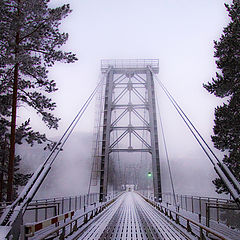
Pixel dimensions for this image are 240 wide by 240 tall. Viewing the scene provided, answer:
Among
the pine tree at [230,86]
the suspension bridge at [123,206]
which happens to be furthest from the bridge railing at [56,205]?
the pine tree at [230,86]

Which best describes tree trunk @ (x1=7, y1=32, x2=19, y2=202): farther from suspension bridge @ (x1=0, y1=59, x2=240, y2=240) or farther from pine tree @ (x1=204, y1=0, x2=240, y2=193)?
pine tree @ (x1=204, y1=0, x2=240, y2=193)

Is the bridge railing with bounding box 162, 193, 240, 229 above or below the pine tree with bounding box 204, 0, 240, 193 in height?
below

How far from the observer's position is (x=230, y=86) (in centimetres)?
1689

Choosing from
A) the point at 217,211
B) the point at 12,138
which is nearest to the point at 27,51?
the point at 12,138

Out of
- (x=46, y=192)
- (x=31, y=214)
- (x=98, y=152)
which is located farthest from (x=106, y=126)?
(x=46, y=192)

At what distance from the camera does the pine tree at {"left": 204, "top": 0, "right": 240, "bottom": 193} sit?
659 inches

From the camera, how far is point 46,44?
42.9 ft

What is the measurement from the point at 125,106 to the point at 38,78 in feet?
56.5

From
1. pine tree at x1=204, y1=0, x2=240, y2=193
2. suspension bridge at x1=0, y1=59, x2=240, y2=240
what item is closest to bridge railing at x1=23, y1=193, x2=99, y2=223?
suspension bridge at x1=0, y1=59, x2=240, y2=240

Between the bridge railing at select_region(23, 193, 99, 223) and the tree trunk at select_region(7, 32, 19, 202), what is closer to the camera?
the bridge railing at select_region(23, 193, 99, 223)

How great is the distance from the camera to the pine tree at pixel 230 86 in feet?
54.9

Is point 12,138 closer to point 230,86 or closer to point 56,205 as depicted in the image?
point 56,205

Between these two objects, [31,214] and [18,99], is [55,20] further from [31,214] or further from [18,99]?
[31,214]

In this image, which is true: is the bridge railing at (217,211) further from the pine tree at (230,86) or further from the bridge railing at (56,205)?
the bridge railing at (56,205)
